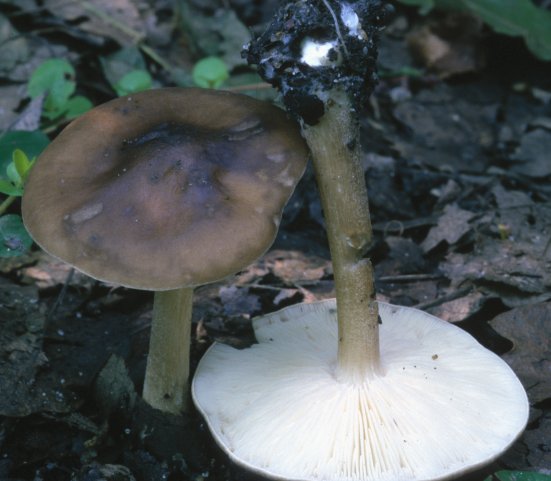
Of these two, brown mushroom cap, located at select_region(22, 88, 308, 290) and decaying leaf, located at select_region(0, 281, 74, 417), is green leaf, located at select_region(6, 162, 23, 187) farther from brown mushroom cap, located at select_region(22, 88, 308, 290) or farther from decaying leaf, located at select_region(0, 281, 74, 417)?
decaying leaf, located at select_region(0, 281, 74, 417)

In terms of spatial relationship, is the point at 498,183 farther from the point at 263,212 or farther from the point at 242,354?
the point at 263,212

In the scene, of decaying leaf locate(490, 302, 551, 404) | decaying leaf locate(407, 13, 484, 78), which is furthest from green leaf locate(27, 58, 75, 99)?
decaying leaf locate(407, 13, 484, 78)

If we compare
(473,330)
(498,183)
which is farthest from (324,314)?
(498,183)

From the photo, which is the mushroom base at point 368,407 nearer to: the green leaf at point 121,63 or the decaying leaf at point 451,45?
the green leaf at point 121,63


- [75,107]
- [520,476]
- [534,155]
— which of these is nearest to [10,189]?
[75,107]

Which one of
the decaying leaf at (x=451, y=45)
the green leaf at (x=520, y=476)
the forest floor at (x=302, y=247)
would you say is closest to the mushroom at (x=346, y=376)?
the green leaf at (x=520, y=476)

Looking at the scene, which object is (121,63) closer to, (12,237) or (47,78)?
(47,78)
